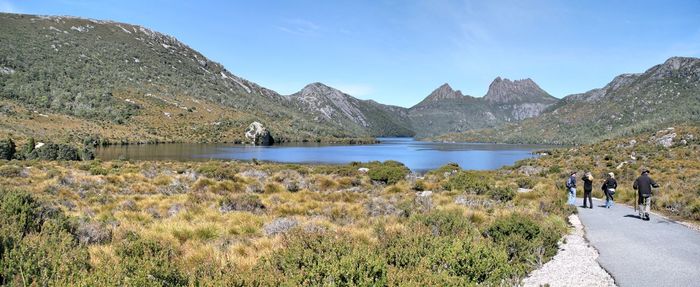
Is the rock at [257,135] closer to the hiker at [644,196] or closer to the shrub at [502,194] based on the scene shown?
the shrub at [502,194]

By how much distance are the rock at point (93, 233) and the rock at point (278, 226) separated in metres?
3.53

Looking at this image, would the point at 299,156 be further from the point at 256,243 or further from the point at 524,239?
the point at 524,239

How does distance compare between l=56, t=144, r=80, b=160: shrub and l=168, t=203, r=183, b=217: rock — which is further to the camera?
l=56, t=144, r=80, b=160: shrub

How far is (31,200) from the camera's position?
889 cm

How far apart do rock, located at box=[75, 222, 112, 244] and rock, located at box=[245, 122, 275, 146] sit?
139m

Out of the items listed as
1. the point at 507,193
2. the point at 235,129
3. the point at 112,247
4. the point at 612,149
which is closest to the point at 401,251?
the point at 112,247

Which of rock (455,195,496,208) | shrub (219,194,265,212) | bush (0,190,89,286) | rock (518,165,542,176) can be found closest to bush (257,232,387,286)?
bush (0,190,89,286)

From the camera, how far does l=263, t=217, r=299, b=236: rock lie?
10038mm

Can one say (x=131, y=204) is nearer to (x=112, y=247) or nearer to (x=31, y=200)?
(x=31, y=200)

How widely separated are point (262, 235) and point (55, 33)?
225869mm

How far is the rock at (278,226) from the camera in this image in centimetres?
1004

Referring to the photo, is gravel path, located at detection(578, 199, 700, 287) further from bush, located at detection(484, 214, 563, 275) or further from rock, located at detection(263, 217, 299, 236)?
rock, located at detection(263, 217, 299, 236)

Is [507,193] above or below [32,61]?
below

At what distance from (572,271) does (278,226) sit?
22.5 ft
